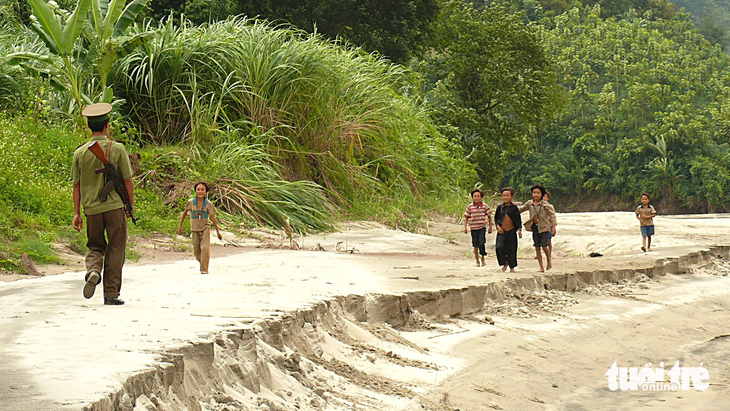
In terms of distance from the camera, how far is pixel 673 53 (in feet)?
189

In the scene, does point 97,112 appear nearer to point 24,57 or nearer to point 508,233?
point 508,233

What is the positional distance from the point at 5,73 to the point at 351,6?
594 inches

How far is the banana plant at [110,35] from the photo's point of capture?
13268 millimetres

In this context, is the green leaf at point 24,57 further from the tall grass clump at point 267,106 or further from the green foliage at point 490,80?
the green foliage at point 490,80

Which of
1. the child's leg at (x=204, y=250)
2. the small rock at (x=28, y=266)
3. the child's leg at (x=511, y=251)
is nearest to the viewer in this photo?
the child's leg at (x=204, y=250)

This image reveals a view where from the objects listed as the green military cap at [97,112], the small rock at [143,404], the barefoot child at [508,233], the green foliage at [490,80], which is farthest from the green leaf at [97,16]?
the green foliage at [490,80]

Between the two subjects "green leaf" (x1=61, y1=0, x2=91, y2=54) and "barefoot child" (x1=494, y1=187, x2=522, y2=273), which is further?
"green leaf" (x1=61, y1=0, x2=91, y2=54)

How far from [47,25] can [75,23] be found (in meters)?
0.43

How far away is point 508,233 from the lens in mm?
10008

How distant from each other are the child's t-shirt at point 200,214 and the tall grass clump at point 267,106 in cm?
553

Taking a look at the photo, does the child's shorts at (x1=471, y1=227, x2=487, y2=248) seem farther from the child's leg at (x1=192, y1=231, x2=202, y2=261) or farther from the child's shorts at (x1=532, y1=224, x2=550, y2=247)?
the child's leg at (x1=192, y1=231, x2=202, y2=261)

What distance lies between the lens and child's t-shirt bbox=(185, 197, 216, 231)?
25.8 ft

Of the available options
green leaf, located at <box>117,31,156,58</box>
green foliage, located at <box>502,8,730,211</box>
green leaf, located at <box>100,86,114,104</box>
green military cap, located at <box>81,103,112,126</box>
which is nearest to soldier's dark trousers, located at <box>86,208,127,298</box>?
green military cap, located at <box>81,103,112,126</box>

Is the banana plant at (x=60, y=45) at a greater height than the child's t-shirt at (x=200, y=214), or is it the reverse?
the banana plant at (x=60, y=45)
